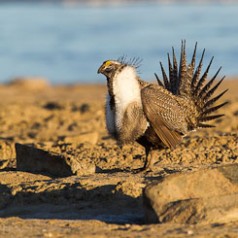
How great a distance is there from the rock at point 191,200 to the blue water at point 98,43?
46.8ft

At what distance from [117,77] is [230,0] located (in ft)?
177

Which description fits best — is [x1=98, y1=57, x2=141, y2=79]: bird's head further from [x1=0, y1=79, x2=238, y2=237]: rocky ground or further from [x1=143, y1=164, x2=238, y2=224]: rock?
[x1=143, y1=164, x2=238, y2=224]: rock

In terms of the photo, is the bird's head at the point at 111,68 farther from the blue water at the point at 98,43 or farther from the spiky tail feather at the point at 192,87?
the blue water at the point at 98,43

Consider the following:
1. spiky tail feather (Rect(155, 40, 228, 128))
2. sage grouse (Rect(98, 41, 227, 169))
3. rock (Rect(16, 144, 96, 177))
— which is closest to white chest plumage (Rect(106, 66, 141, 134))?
sage grouse (Rect(98, 41, 227, 169))

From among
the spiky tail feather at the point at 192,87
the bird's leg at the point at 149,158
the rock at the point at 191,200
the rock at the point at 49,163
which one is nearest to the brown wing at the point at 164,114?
the bird's leg at the point at 149,158

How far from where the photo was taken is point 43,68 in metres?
23.4

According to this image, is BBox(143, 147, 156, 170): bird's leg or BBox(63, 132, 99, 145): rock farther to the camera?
BBox(63, 132, 99, 145): rock

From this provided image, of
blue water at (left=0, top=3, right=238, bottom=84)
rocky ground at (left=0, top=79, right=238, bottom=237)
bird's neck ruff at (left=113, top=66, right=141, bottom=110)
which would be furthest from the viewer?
blue water at (left=0, top=3, right=238, bottom=84)

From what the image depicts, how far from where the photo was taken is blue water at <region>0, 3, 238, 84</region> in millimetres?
22594

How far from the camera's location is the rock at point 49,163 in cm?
650

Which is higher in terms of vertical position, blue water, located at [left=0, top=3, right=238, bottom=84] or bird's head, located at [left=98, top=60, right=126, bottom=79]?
blue water, located at [left=0, top=3, right=238, bottom=84]

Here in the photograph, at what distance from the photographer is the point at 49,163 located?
261 inches

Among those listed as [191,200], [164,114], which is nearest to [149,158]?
[164,114]

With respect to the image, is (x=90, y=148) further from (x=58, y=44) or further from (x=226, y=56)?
(x=58, y=44)
